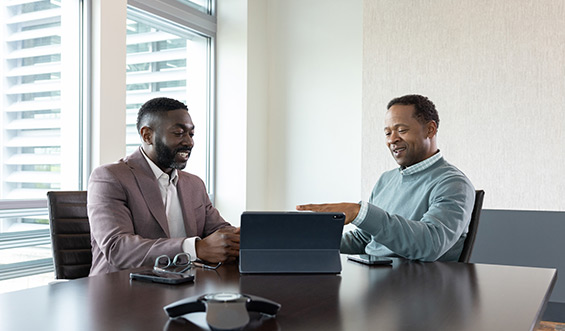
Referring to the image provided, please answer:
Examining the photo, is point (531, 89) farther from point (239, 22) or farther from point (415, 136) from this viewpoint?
point (239, 22)

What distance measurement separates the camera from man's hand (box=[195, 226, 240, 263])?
1.76 metres

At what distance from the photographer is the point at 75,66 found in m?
3.57

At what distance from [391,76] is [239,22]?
5.19 feet

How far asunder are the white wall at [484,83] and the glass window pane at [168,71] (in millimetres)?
1577

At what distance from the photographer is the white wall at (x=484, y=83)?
11.8 ft

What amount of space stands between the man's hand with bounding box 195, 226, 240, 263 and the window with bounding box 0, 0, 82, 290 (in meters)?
1.90

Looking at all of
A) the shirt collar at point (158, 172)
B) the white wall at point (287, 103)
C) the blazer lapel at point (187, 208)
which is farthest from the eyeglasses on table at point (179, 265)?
the white wall at point (287, 103)

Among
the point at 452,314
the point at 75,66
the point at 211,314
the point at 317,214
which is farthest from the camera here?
the point at 75,66

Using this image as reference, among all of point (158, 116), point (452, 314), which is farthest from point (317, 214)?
point (158, 116)

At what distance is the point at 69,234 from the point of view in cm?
210

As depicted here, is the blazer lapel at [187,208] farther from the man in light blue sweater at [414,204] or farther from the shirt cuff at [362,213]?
the shirt cuff at [362,213]

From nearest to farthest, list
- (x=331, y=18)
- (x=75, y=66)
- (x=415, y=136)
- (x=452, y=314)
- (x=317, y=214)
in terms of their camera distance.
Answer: (x=452, y=314)
(x=317, y=214)
(x=415, y=136)
(x=75, y=66)
(x=331, y=18)

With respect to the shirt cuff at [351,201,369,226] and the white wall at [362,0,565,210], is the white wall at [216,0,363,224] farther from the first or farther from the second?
the shirt cuff at [351,201,369,226]

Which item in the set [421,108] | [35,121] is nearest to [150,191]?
[421,108]
